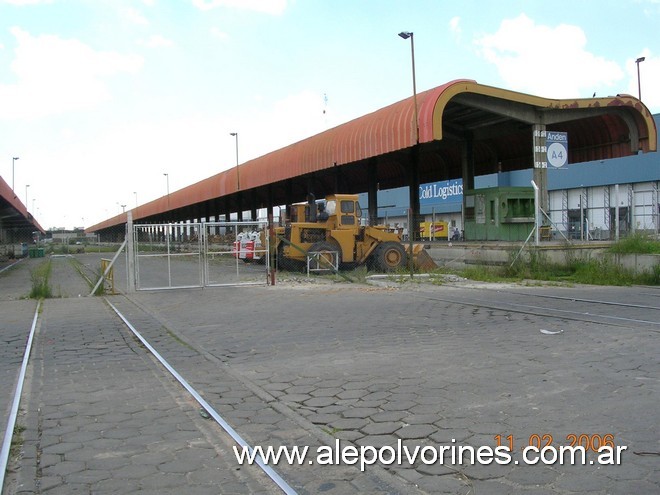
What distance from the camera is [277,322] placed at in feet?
37.0

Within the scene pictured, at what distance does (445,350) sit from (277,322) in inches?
161

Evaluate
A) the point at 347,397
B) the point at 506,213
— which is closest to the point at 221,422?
the point at 347,397

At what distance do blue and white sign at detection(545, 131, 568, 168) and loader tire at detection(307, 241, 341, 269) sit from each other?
35.1 feet

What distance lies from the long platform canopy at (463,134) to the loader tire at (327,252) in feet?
17.7

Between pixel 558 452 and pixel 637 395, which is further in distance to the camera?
pixel 637 395

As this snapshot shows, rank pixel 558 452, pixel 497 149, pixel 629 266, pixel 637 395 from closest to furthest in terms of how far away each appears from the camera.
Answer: pixel 558 452 → pixel 637 395 → pixel 629 266 → pixel 497 149

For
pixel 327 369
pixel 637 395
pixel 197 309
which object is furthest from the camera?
pixel 197 309

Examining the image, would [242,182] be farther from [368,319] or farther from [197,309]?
[368,319]

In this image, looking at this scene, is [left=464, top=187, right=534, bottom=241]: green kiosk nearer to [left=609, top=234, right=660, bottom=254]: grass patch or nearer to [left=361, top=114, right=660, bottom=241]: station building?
[left=609, top=234, right=660, bottom=254]: grass patch

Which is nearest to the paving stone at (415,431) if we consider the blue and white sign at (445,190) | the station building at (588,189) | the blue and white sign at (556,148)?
the blue and white sign at (556,148)

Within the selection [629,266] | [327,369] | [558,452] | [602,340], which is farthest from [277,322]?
[629,266]

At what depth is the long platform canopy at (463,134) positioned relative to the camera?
2447cm

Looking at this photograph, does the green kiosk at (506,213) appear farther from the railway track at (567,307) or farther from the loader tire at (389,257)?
the railway track at (567,307)

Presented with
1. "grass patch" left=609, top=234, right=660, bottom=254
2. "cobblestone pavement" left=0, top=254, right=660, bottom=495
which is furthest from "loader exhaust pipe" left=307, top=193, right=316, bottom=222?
"cobblestone pavement" left=0, top=254, right=660, bottom=495
